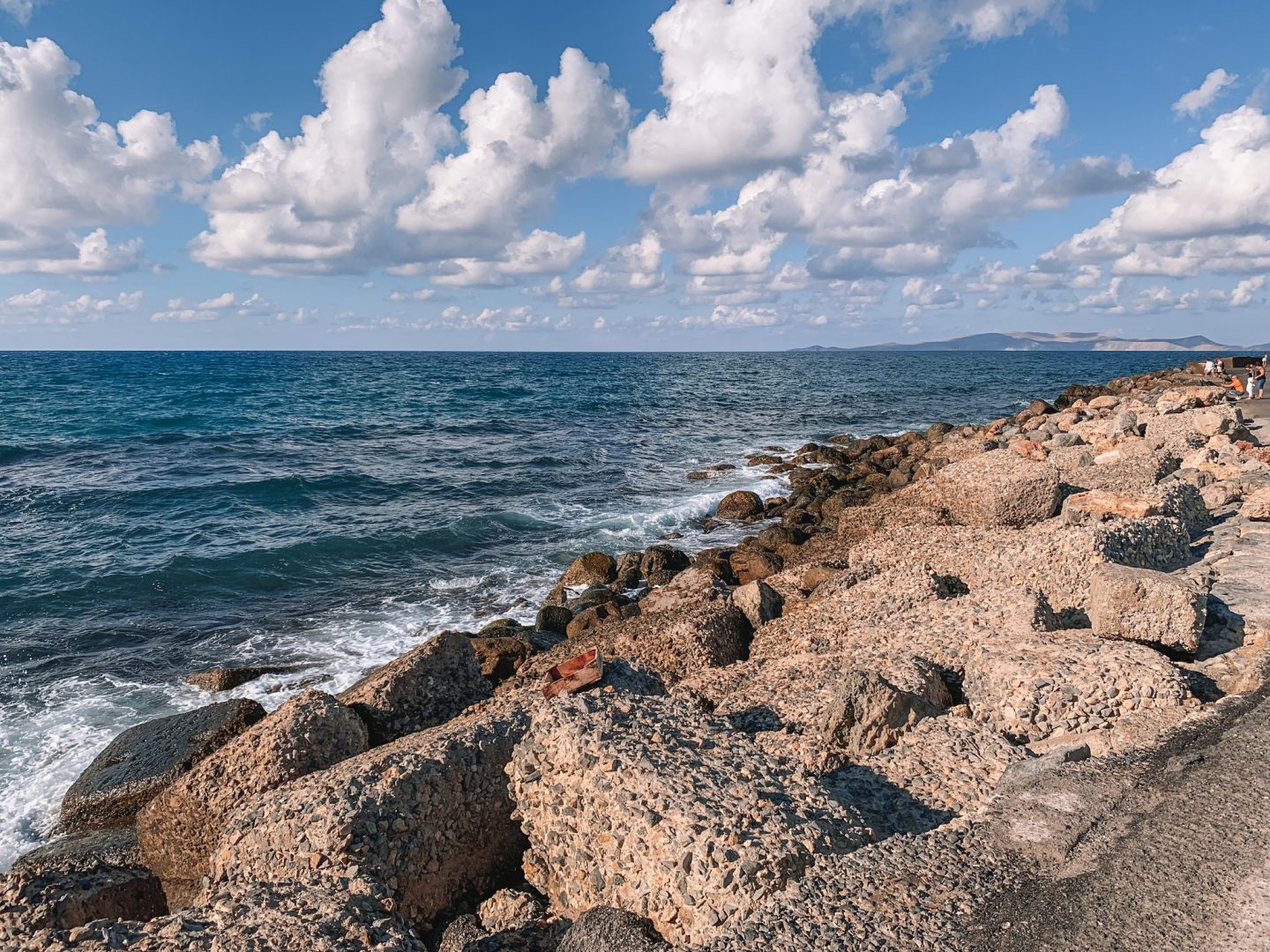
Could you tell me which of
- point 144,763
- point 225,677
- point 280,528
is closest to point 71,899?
point 144,763

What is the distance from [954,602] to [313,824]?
6057 mm

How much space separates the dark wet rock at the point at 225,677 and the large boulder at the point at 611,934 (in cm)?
891

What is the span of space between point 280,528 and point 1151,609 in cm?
1834

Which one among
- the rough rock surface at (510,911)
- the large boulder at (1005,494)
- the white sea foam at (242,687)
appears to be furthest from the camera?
the large boulder at (1005,494)

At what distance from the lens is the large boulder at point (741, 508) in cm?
2008

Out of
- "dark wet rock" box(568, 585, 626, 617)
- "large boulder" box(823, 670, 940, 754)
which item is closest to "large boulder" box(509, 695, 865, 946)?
"large boulder" box(823, 670, 940, 754)

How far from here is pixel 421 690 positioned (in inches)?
271

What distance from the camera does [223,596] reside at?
576 inches

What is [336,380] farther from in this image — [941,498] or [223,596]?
[941,498]

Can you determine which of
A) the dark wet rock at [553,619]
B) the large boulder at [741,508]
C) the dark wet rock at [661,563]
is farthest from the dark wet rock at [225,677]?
the large boulder at [741,508]

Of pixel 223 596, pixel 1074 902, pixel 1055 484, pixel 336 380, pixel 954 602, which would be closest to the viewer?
pixel 1074 902

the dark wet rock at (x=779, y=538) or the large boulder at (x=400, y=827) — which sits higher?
the large boulder at (x=400, y=827)

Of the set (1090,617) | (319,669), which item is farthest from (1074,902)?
(319,669)

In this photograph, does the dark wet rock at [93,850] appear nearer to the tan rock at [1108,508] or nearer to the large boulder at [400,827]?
the large boulder at [400,827]
